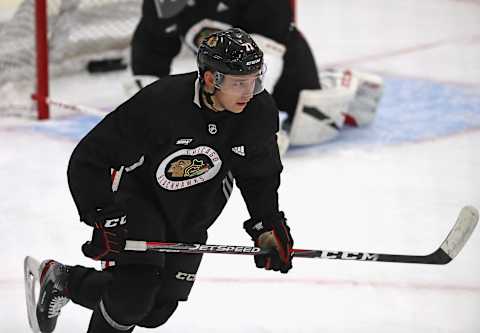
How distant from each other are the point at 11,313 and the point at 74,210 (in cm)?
72

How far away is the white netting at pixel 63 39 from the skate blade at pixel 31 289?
1780 mm

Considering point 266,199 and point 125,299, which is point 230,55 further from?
point 125,299

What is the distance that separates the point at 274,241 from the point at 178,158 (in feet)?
0.97

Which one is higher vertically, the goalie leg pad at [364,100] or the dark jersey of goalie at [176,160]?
the dark jersey of goalie at [176,160]

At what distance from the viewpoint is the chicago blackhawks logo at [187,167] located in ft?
7.60

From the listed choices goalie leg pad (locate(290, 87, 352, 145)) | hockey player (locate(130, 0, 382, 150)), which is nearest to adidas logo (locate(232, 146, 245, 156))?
hockey player (locate(130, 0, 382, 150))

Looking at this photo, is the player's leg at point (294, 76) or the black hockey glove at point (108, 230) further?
the player's leg at point (294, 76)

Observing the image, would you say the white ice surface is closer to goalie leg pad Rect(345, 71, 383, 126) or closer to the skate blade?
the skate blade

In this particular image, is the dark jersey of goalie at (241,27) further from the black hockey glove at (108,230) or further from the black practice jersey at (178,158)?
the black hockey glove at (108,230)

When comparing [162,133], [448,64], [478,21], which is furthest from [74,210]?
[478,21]

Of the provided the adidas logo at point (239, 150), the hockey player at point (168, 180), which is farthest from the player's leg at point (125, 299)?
the adidas logo at point (239, 150)

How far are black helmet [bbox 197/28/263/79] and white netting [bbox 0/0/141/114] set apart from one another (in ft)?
7.26

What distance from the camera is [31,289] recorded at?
8.53 ft

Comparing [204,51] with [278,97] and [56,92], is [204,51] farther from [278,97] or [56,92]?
[56,92]
